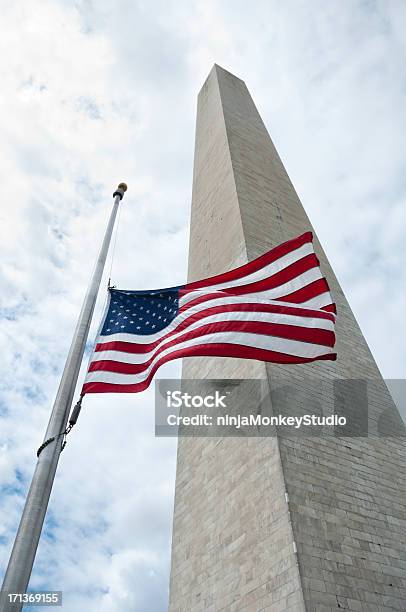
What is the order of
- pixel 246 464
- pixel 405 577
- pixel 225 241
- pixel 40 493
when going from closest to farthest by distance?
pixel 40 493, pixel 405 577, pixel 246 464, pixel 225 241

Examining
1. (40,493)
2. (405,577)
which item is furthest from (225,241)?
(40,493)

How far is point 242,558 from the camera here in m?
7.66

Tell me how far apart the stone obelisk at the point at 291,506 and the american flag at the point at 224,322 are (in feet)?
6.01

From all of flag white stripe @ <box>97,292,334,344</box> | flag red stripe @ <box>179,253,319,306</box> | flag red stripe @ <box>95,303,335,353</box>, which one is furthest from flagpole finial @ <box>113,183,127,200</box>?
flag red stripe @ <box>95,303,335,353</box>

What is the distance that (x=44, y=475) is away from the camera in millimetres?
5055

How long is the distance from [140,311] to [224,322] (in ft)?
4.21

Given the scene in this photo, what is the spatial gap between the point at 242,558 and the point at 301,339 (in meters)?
3.42

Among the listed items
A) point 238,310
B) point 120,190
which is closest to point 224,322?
point 238,310

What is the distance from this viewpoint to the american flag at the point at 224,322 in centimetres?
700

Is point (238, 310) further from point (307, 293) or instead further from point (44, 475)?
→ point (44, 475)

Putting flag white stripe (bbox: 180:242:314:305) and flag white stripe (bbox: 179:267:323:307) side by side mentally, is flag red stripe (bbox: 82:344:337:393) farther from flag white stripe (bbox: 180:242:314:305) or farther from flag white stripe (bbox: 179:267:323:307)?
flag white stripe (bbox: 180:242:314:305)

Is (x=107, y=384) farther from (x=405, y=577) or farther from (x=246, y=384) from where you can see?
(x=405, y=577)

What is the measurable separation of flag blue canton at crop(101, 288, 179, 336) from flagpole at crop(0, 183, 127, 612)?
513mm

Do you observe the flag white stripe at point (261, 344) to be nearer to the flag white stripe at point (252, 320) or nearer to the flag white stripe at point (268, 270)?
the flag white stripe at point (252, 320)
